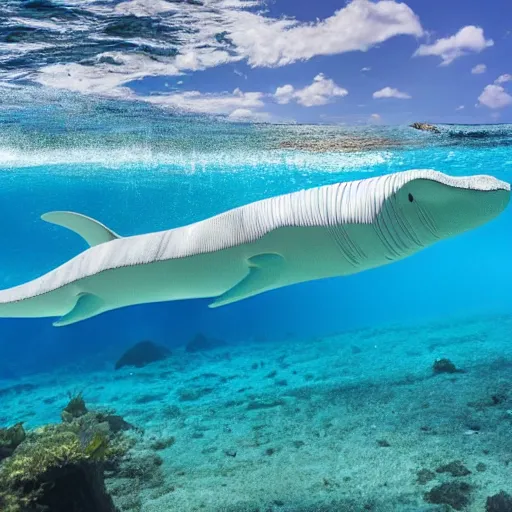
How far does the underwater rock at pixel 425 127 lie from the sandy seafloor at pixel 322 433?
24.1ft

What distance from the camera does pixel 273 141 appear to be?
17703 millimetres

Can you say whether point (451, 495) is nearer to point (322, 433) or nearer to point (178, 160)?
point (322, 433)

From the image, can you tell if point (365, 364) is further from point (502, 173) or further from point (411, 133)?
point (502, 173)

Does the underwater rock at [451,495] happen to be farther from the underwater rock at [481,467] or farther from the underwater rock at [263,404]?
the underwater rock at [263,404]

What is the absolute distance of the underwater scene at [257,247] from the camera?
3209 millimetres

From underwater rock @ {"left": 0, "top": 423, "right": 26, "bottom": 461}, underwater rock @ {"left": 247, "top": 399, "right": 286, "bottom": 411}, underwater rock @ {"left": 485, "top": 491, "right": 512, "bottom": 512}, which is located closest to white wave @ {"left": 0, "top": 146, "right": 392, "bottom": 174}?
underwater rock @ {"left": 247, "top": 399, "right": 286, "bottom": 411}

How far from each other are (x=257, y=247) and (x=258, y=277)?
0.24 meters

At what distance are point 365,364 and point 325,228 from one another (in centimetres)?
1246

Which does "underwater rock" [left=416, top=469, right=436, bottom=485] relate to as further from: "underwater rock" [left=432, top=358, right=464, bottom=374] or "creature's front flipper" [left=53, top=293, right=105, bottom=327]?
"underwater rock" [left=432, top=358, right=464, bottom=374]

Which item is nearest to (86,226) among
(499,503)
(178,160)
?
(499,503)

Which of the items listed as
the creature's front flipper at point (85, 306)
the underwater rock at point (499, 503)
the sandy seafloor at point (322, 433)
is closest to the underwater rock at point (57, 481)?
the sandy seafloor at point (322, 433)

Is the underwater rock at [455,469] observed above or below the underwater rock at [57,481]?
below

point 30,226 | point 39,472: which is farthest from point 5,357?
point 39,472

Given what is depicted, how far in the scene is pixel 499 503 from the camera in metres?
4.31
